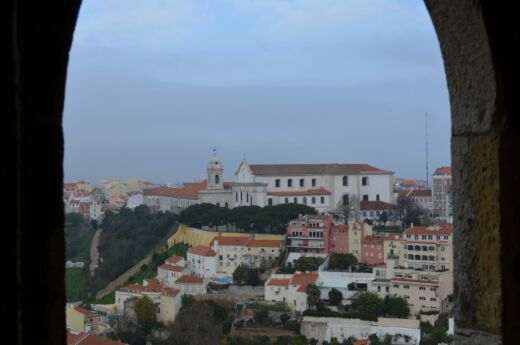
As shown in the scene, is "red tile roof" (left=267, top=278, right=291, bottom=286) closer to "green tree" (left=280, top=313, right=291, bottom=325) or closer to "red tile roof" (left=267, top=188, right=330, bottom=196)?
"green tree" (left=280, top=313, right=291, bottom=325)

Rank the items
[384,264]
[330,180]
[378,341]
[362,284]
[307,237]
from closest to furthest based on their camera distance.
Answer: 1. [378,341]
2. [362,284]
3. [384,264]
4. [307,237]
5. [330,180]

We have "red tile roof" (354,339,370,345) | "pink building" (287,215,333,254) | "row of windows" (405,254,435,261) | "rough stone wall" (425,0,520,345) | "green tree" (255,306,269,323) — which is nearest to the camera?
"rough stone wall" (425,0,520,345)

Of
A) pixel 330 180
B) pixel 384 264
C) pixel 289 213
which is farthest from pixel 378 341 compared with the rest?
pixel 330 180

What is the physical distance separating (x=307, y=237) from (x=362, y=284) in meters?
4.04

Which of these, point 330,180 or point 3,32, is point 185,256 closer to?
point 330,180

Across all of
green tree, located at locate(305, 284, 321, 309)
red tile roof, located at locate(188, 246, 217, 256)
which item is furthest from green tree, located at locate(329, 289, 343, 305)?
red tile roof, located at locate(188, 246, 217, 256)

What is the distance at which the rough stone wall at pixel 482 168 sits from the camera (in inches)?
21.2

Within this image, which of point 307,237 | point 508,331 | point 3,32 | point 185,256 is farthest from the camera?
point 185,256

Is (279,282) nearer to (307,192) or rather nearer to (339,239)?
(339,239)

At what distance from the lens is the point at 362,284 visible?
18.1 metres

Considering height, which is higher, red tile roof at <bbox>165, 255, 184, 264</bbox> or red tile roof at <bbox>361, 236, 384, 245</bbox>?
red tile roof at <bbox>361, 236, 384, 245</bbox>

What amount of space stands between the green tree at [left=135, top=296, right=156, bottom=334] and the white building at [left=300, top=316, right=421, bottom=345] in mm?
3277

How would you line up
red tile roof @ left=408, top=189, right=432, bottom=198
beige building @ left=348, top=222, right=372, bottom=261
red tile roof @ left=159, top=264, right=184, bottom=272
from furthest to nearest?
red tile roof @ left=408, top=189, right=432, bottom=198, beige building @ left=348, top=222, right=372, bottom=261, red tile roof @ left=159, top=264, right=184, bottom=272

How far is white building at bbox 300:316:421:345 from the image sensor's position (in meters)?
14.1
